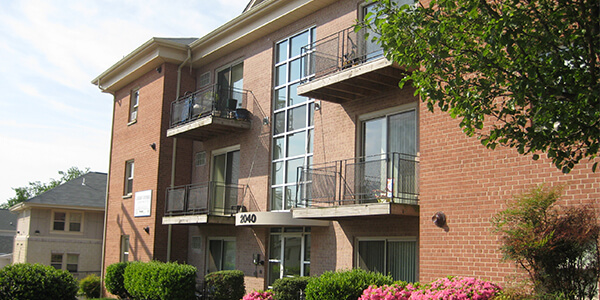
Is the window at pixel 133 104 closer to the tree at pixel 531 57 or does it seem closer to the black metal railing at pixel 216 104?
the black metal railing at pixel 216 104

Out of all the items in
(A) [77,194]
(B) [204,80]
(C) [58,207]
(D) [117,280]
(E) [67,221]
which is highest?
(B) [204,80]

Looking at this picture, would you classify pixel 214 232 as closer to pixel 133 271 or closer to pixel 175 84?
pixel 133 271

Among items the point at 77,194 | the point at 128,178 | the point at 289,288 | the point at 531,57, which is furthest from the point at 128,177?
the point at 531,57

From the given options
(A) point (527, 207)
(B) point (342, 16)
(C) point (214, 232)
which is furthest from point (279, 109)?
(A) point (527, 207)

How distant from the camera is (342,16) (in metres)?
17.0

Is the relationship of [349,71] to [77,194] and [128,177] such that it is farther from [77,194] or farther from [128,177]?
[77,194]

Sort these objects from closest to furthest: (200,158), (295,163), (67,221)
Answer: (295,163), (200,158), (67,221)

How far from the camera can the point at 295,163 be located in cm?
1830

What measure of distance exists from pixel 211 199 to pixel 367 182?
7.63 m

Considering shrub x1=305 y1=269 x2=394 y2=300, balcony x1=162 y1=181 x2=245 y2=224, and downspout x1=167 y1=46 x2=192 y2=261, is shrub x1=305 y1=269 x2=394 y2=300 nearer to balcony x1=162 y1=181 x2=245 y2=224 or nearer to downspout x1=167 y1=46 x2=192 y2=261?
balcony x1=162 y1=181 x2=245 y2=224

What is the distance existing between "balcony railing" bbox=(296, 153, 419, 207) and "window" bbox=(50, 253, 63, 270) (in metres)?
22.1

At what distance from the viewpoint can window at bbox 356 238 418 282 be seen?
13945 millimetres

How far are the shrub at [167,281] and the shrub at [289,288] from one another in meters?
4.55

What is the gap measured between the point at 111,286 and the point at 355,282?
42.5 feet
